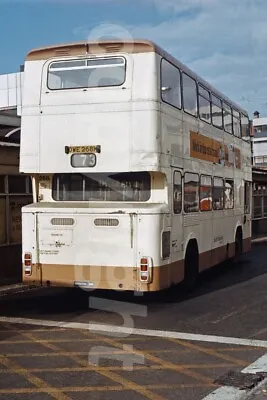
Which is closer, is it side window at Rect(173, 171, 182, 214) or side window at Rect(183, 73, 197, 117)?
side window at Rect(173, 171, 182, 214)

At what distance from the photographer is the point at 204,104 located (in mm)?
12367

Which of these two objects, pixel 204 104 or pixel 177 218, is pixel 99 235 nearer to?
pixel 177 218

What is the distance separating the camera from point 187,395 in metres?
5.61

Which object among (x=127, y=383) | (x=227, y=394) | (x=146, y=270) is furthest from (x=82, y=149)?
(x=227, y=394)

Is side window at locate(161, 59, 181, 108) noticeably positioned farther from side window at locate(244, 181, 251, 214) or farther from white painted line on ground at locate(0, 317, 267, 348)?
side window at locate(244, 181, 251, 214)

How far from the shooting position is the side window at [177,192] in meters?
10.2

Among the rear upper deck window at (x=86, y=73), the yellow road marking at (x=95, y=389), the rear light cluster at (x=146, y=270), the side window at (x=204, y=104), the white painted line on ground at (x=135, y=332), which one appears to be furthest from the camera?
the side window at (x=204, y=104)

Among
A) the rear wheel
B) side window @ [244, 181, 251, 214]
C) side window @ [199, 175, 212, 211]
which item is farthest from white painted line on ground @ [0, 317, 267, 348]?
side window @ [244, 181, 251, 214]

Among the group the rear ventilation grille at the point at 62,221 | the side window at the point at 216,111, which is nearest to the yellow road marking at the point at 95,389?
the rear ventilation grille at the point at 62,221

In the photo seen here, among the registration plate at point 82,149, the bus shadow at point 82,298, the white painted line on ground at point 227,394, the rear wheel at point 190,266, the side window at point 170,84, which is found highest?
the side window at point 170,84

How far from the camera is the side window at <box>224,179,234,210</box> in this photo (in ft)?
47.5

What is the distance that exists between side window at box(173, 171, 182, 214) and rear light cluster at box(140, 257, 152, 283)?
132cm

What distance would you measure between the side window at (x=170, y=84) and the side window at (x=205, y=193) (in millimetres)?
2245

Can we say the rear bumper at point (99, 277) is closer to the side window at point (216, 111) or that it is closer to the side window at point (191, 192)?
the side window at point (191, 192)
